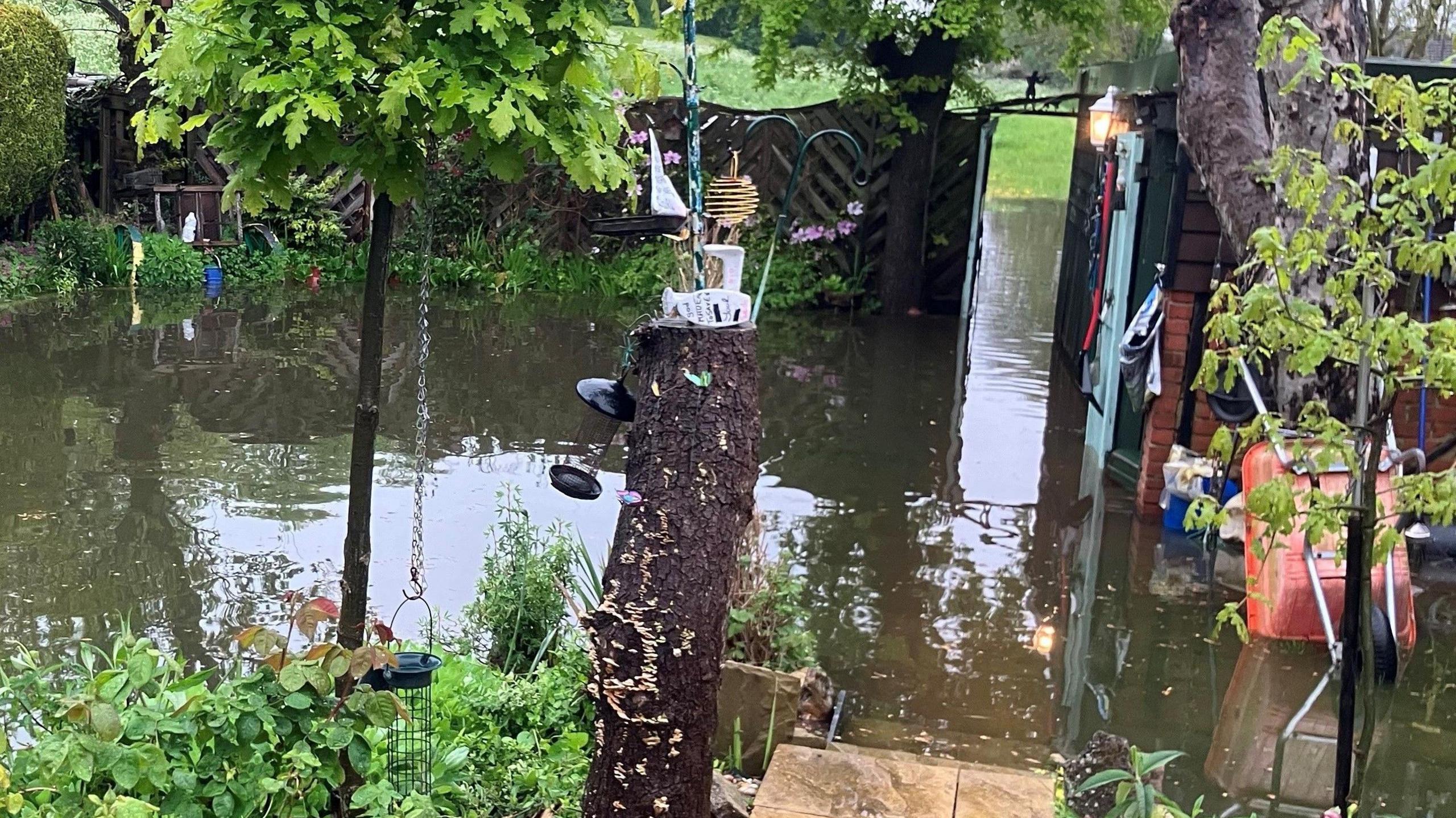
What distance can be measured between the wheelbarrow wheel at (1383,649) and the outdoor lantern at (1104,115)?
4.44m

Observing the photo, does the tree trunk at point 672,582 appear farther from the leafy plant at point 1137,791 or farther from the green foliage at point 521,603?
the green foliage at point 521,603

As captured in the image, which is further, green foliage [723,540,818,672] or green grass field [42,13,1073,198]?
green grass field [42,13,1073,198]

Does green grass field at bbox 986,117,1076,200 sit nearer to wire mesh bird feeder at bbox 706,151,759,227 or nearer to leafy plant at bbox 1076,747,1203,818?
wire mesh bird feeder at bbox 706,151,759,227

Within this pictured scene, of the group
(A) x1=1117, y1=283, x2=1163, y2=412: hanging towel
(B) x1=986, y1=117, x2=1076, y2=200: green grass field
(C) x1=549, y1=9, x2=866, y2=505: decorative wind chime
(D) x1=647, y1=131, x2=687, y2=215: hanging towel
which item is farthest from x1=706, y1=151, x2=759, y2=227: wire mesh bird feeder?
(B) x1=986, y1=117, x2=1076, y2=200: green grass field

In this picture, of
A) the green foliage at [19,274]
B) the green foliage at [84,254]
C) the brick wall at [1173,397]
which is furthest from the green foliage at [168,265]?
the brick wall at [1173,397]

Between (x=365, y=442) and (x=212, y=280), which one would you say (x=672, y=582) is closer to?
Answer: (x=365, y=442)

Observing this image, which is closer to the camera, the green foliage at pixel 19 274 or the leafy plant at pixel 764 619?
A: the leafy plant at pixel 764 619

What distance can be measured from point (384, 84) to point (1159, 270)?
5042 mm

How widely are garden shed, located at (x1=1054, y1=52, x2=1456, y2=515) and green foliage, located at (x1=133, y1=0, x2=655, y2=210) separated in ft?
14.2

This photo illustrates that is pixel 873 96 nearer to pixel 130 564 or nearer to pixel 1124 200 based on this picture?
pixel 1124 200

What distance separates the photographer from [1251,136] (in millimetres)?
4098

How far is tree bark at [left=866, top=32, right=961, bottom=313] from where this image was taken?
1211 cm

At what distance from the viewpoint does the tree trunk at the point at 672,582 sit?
3234 millimetres

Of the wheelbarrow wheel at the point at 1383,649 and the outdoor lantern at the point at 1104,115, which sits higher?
the outdoor lantern at the point at 1104,115
